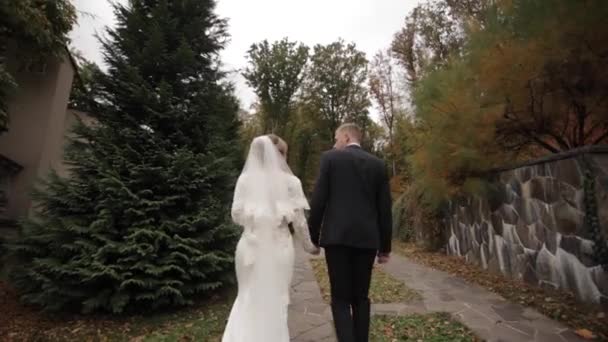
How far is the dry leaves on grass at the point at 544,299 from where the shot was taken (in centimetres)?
294

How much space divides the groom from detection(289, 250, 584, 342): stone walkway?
85 centimetres

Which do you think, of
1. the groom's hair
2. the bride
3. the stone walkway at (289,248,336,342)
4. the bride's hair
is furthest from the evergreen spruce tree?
the groom's hair

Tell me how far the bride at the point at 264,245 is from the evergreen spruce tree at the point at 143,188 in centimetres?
163

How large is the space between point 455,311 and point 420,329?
0.72 m

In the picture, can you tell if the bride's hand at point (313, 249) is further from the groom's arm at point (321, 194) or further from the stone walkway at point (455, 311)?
the stone walkway at point (455, 311)

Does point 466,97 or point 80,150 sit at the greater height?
point 466,97

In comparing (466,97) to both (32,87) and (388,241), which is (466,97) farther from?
(32,87)

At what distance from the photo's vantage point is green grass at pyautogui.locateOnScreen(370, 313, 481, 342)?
2.79 m

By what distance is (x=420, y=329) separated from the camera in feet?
9.79

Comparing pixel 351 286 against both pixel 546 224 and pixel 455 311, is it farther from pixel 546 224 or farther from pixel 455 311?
pixel 546 224

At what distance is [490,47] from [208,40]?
428cm

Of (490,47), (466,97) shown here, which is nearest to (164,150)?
(466,97)

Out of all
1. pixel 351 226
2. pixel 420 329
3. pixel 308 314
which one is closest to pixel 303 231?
pixel 351 226

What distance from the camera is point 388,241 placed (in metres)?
2.32
